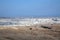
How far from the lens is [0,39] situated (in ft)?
22.2

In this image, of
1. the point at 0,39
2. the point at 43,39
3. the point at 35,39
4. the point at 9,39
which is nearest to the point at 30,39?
the point at 35,39

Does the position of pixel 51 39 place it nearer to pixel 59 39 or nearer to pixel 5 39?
Result: pixel 59 39

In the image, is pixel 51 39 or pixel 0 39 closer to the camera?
pixel 0 39

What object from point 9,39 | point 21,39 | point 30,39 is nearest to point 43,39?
point 30,39

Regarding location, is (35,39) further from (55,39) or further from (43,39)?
(55,39)

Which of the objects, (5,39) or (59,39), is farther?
(59,39)

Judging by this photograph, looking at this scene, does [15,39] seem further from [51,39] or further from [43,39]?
[51,39]

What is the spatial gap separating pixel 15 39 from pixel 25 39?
580 mm

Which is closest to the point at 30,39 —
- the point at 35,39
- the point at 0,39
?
the point at 35,39

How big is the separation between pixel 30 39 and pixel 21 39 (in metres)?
0.54

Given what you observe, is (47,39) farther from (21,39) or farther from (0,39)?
(0,39)

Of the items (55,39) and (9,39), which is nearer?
(9,39)

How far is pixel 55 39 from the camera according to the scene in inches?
295

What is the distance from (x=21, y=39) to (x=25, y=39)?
0.23 m
